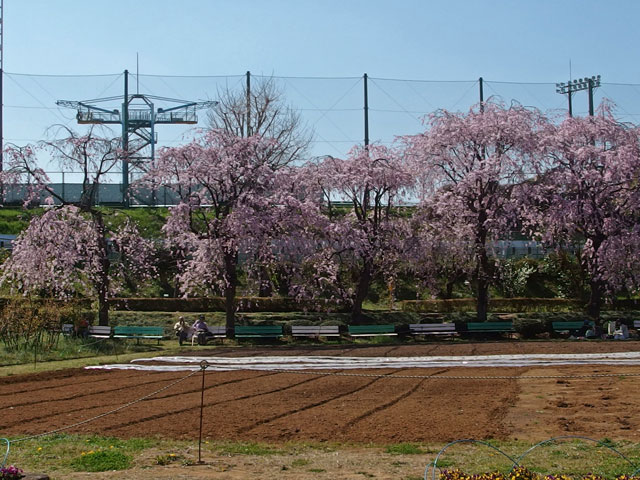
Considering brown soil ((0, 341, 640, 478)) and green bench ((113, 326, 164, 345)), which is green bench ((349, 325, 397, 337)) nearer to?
green bench ((113, 326, 164, 345))

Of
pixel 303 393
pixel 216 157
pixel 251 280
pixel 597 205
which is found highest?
pixel 216 157

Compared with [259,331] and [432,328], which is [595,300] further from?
→ [259,331]

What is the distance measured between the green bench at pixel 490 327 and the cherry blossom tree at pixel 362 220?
185 inches

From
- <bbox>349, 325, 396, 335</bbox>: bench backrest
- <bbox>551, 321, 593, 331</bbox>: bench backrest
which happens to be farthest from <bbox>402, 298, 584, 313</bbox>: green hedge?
<bbox>349, 325, 396, 335</bbox>: bench backrest

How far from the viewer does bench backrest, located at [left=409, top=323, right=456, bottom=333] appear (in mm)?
28094

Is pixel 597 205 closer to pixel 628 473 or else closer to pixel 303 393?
pixel 303 393

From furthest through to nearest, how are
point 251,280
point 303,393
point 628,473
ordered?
point 251,280
point 303,393
point 628,473

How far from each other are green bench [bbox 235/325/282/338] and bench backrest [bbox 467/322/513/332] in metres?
7.62

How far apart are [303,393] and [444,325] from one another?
15044 millimetres

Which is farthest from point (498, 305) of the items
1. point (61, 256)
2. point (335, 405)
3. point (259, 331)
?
point (335, 405)

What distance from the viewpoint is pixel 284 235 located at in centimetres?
2912

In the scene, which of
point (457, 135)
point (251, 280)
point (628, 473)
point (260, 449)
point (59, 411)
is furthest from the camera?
point (457, 135)

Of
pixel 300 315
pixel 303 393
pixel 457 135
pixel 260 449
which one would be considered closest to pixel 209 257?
pixel 300 315

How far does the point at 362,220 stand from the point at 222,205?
608cm
